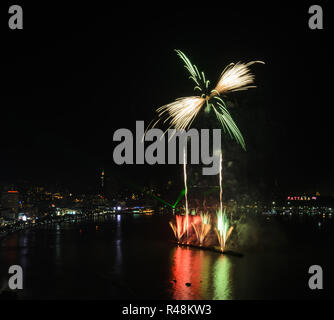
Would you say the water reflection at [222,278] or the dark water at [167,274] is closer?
the water reflection at [222,278]

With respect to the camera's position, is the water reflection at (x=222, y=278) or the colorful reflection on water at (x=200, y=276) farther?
the colorful reflection on water at (x=200, y=276)

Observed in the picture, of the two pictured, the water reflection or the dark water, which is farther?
the dark water

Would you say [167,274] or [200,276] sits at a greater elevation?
[200,276]

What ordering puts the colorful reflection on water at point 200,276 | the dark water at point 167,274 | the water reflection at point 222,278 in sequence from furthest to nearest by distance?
the dark water at point 167,274, the colorful reflection on water at point 200,276, the water reflection at point 222,278

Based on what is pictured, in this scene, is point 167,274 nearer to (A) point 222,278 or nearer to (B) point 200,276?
(B) point 200,276

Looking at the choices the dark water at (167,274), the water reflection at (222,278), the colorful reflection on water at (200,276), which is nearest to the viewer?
the water reflection at (222,278)

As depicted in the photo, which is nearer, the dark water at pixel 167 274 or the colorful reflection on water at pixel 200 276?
the colorful reflection on water at pixel 200 276

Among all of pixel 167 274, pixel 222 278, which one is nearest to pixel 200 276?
pixel 222 278
